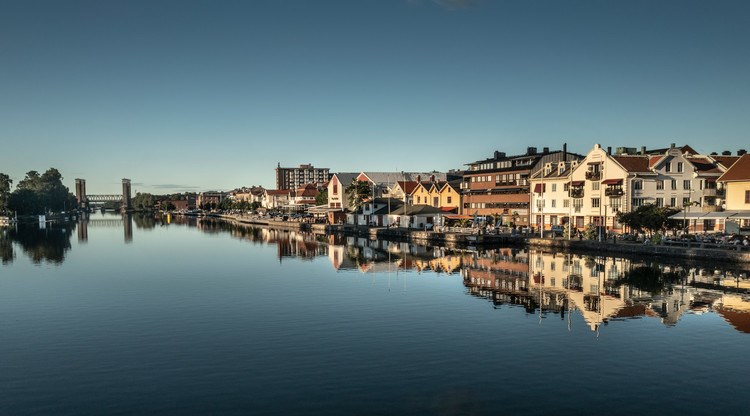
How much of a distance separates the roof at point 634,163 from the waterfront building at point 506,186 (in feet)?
65.8

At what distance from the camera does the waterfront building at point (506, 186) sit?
102 m

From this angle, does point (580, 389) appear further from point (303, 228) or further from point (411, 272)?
point (303, 228)

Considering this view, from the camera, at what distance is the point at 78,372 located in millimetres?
23297

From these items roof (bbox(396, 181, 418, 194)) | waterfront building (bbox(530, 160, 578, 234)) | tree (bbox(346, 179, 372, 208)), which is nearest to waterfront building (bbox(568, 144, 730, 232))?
waterfront building (bbox(530, 160, 578, 234))

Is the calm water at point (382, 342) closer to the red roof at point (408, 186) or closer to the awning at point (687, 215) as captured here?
the awning at point (687, 215)

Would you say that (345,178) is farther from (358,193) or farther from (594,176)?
(594,176)

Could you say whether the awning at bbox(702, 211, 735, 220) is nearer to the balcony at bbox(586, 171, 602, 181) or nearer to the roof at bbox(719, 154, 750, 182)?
the roof at bbox(719, 154, 750, 182)

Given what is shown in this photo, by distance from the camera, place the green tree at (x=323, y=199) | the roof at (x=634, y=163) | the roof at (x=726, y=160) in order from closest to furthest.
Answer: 1. the roof at (x=634, y=163)
2. the roof at (x=726, y=160)
3. the green tree at (x=323, y=199)

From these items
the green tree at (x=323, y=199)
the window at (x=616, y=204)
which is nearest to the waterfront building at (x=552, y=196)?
→ the window at (x=616, y=204)

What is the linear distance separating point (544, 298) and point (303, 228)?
107604mm

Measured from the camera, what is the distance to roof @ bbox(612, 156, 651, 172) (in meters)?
81.2

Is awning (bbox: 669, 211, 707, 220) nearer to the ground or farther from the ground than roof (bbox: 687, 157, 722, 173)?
nearer to the ground

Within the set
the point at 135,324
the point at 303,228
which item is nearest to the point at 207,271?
the point at 135,324

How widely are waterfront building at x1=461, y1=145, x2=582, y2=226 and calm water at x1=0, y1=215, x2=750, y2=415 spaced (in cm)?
4771
